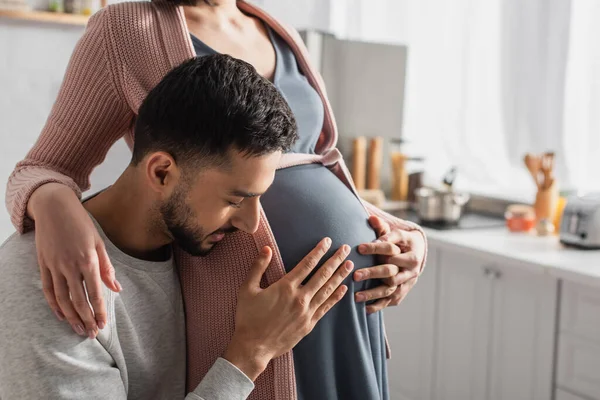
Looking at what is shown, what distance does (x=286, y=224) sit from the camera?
3.71 ft

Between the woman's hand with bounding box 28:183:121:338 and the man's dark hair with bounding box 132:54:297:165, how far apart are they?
15 cm

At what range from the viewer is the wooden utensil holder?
2.43 m

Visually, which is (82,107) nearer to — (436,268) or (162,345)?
(162,345)

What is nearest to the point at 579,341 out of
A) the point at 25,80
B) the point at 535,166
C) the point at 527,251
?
the point at 527,251

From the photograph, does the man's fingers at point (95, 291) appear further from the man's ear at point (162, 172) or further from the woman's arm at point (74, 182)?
the man's ear at point (162, 172)

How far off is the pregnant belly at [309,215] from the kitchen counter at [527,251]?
0.92 meters

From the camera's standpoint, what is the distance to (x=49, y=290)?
3.04 ft

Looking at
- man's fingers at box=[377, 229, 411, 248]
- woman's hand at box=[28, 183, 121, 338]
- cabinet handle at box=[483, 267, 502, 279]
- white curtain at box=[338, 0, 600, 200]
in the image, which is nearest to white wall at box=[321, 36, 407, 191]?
white curtain at box=[338, 0, 600, 200]

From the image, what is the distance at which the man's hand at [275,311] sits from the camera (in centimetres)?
105

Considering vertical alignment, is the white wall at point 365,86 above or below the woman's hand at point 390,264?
above

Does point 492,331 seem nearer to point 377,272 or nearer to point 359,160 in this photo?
point 359,160

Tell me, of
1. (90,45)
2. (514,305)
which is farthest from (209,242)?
(514,305)

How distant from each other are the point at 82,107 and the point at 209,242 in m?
0.29

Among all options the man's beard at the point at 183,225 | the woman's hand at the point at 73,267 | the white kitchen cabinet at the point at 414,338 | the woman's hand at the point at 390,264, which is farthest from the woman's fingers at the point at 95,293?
the white kitchen cabinet at the point at 414,338
